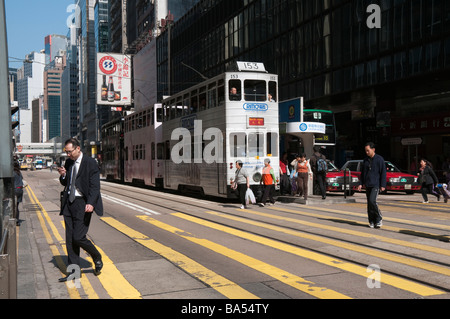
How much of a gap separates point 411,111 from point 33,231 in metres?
23.8

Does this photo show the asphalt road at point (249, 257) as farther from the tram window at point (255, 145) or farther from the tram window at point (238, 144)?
the tram window at point (255, 145)

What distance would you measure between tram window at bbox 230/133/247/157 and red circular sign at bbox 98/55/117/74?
4325 centimetres

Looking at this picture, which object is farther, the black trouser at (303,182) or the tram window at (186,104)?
the tram window at (186,104)

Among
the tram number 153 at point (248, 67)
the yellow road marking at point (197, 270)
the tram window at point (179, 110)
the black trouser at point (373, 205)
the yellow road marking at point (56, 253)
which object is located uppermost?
the tram number 153 at point (248, 67)

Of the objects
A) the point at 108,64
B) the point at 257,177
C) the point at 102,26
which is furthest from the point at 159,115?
the point at 102,26

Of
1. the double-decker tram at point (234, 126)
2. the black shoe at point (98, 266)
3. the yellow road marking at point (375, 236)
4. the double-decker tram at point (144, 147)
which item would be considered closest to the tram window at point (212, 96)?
the double-decker tram at point (234, 126)

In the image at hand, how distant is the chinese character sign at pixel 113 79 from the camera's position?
55375 mm

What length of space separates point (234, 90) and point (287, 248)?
889 centimetres

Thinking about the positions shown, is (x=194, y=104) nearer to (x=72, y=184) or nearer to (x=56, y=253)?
(x=56, y=253)

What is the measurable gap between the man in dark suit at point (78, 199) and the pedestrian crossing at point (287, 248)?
0.49 meters

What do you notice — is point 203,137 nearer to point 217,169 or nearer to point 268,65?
point 217,169

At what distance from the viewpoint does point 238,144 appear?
16.1 metres

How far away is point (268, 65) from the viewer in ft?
130

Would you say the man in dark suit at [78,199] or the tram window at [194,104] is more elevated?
the tram window at [194,104]
